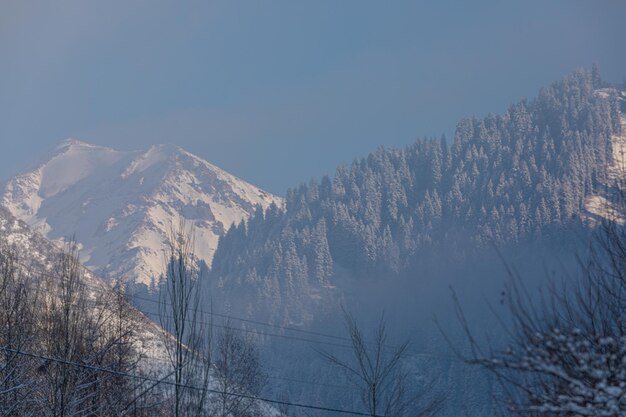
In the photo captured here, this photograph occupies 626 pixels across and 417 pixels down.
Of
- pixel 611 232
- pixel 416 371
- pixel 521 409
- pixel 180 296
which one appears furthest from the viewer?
pixel 416 371

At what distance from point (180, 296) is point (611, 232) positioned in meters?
10.7

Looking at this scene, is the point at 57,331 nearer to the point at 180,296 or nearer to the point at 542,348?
the point at 180,296

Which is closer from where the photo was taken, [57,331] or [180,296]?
[180,296]

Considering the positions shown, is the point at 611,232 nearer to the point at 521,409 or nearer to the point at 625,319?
the point at 625,319

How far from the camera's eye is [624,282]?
45.4 ft

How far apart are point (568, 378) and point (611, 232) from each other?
6.01 m

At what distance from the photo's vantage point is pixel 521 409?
33.1ft

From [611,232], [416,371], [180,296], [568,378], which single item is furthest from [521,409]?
[416,371]

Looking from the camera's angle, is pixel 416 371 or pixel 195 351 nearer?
pixel 195 351

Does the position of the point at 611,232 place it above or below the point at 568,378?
above

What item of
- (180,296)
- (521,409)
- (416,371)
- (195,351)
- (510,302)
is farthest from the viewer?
(416,371)

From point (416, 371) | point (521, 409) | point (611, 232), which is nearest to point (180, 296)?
point (611, 232)

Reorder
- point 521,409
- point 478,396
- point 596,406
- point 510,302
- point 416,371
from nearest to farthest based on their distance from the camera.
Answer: point 596,406 → point 521,409 → point 510,302 → point 478,396 → point 416,371

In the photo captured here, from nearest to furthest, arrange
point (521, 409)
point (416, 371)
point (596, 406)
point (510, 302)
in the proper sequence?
point (596, 406)
point (521, 409)
point (510, 302)
point (416, 371)
